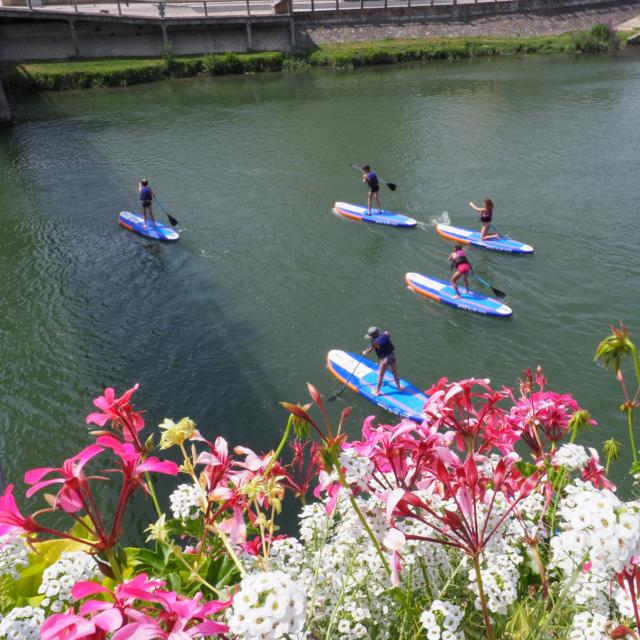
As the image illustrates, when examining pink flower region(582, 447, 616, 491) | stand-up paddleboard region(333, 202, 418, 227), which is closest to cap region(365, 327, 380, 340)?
pink flower region(582, 447, 616, 491)

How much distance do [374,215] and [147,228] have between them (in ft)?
22.3

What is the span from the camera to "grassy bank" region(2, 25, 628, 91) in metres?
37.9

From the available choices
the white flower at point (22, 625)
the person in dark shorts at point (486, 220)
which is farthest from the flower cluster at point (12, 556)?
the person in dark shorts at point (486, 220)

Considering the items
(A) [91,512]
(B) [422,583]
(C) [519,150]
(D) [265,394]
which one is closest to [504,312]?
(D) [265,394]

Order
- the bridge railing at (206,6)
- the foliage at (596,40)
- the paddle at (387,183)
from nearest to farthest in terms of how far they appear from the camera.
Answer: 1. the paddle at (387,183)
2. the bridge railing at (206,6)
3. the foliage at (596,40)

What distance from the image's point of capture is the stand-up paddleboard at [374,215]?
18203mm

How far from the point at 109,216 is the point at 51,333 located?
7439 mm

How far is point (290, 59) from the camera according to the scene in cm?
4312

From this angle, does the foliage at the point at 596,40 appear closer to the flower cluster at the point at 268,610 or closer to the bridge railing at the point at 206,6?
the bridge railing at the point at 206,6

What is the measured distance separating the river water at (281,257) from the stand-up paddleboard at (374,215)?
0.42 meters

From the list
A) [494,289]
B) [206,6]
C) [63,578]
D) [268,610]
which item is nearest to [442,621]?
[268,610]

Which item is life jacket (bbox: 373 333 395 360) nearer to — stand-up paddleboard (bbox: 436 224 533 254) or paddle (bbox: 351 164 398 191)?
stand-up paddleboard (bbox: 436 224 533 254)

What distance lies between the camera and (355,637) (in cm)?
235

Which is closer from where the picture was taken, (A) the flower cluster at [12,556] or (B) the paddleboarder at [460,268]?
(A) the flower cluster at [12,556]
